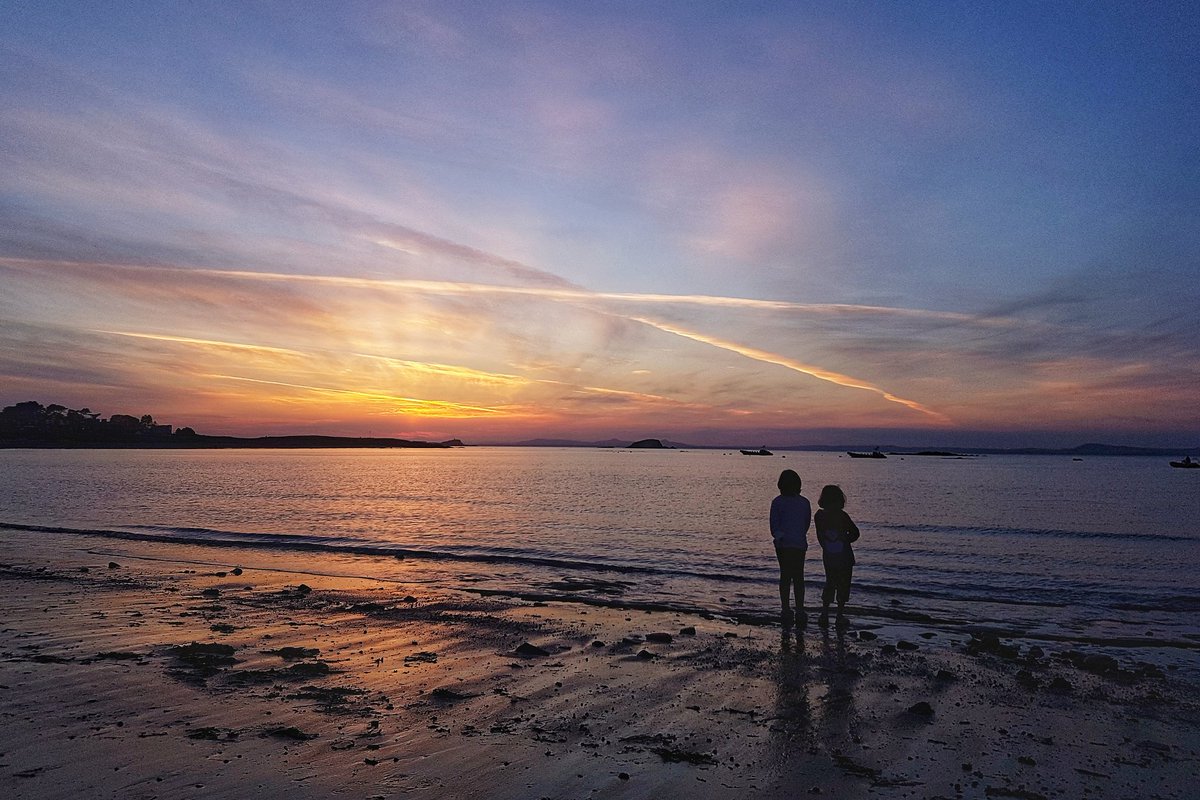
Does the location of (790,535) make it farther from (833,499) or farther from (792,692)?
(792,692)

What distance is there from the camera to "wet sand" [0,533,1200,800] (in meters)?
6.71

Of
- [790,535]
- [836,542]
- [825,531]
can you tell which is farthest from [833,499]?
[790,535]

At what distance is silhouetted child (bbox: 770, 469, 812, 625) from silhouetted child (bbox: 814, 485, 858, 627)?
37cm

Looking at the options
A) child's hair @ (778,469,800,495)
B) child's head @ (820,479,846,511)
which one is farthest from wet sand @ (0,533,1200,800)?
child's hair @ (778,469,800,495)

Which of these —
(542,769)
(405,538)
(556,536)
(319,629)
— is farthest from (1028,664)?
(405,538)

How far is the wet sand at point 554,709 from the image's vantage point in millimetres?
6715

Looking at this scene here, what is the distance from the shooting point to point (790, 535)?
14.1 m

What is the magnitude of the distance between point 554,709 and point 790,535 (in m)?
6.96

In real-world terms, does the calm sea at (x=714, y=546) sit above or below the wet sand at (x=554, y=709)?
below

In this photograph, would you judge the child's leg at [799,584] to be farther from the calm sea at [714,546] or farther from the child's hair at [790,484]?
the calm sea at [714,546]

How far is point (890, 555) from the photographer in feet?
91.2

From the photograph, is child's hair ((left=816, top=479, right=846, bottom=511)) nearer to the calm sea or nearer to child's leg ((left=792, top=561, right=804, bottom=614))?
child's leg ((left=792, top=561, right=804, bottom=614))

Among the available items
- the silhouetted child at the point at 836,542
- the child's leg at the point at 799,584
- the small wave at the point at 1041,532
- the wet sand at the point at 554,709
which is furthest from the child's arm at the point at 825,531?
the small wave at the point at 1041,532

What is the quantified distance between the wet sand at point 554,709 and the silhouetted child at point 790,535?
2.58ft
